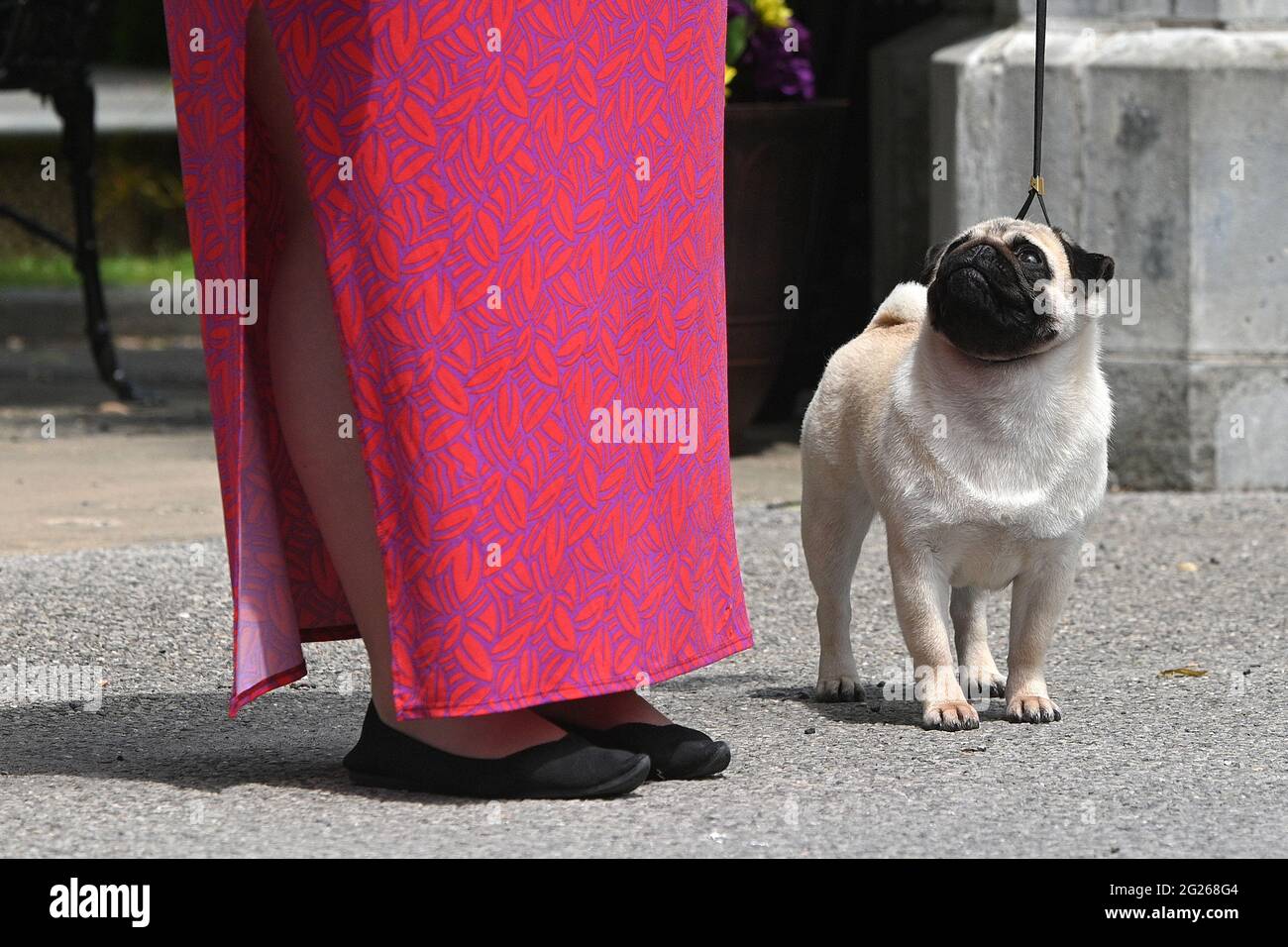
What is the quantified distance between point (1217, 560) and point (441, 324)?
2853 millimetres

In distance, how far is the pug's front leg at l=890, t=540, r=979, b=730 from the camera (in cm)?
330

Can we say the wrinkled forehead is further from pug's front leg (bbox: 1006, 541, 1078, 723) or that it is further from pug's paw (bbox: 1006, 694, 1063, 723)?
pug's paw (bbox: 1006, 694, 1063, 723)

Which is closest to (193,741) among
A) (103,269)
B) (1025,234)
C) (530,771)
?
(530,771)

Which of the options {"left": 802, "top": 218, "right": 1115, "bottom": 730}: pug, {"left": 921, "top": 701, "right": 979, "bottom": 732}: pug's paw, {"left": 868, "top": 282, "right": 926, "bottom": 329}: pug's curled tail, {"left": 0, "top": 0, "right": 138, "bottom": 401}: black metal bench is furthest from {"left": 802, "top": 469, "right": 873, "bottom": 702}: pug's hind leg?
{"left": 0, "top": 0, "right": 138, "bottom": 401}: black metal bench

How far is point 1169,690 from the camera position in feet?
11.6

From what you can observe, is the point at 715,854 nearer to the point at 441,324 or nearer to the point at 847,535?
the point at 441,324

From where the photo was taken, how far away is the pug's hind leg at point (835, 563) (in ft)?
11.6

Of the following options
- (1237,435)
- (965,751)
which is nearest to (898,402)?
(965,751)

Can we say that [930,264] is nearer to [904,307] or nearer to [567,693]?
[904,307]

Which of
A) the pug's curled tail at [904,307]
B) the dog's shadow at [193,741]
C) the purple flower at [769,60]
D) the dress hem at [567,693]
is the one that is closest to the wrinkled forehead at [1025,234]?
the pug's curled tail at [904,307]

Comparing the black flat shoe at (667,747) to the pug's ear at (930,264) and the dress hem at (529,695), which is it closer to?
the dress hem at (529,695)

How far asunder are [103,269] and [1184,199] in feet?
27.6

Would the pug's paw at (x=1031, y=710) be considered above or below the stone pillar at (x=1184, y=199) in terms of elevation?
below

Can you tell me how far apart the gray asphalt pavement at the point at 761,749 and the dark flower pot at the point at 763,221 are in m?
1.83
